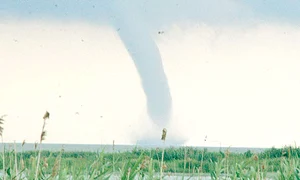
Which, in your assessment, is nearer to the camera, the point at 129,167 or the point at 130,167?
the point at 129,167

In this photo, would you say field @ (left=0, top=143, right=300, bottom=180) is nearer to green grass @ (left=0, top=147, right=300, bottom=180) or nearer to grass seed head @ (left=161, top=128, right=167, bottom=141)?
green grass @ (left=0, top=147, right=300, bottom=180)

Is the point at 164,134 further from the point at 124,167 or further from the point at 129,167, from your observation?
the point at 124,167

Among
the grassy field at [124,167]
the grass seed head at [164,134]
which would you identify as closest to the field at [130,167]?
the grassy field at [124,167]

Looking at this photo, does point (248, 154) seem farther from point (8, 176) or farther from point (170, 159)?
point (8, 176)

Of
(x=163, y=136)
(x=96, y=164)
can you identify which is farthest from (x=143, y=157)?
(x=96, y=164)

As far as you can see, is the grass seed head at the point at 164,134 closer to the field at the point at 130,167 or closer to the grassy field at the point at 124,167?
the grassy field at the point at 124,167

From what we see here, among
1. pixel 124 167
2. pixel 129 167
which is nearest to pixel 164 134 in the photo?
pixel 129 167

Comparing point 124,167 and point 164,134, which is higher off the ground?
point 164,134

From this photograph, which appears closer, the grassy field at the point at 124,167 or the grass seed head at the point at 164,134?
the grass seed head at the point at 164,134

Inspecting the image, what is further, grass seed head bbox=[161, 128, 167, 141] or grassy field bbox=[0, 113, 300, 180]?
grassy field bbox=[0, 113, 300, 180]

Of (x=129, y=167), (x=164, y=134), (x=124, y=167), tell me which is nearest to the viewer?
(x=164, y=134)

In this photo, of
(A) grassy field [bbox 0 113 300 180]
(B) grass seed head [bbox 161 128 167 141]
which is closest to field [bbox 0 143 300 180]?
(A) grassy field [bbox 0 113 300 180]

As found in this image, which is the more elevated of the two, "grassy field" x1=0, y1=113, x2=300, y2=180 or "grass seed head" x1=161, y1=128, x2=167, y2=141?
"grass seed head" x1=161, y1=128, x2=167, y2=141

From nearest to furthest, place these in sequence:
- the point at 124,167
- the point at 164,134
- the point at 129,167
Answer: the point at 164,134
the point at 129,167
the point at 124,167
